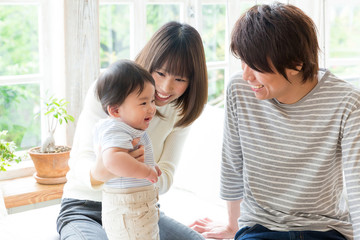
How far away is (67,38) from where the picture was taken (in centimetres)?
248

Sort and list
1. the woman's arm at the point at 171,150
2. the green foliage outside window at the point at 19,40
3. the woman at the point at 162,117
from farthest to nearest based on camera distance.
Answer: the green foliage outside window at the point at 19,40 → the woman's arm at the point at 171,150 → the woman at the point at 162,117

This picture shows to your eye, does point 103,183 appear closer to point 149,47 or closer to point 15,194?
point 149,47

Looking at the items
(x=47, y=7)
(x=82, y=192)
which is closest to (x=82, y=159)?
(x=82, y=192)

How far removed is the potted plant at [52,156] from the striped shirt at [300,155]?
3.09 ft

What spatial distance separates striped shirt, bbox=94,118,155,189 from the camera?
142 cm

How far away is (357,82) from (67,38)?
2218 mm

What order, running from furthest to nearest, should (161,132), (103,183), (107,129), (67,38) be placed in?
1. (67,38)
2. (161,132)
3. (103,183)
4. (107,129)

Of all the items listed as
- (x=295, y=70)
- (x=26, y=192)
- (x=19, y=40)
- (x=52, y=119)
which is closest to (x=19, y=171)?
(x=26, y=192)

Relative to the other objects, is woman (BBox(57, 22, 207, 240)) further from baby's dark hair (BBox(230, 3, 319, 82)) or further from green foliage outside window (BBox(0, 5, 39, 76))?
green foliage outside window (BBox(0, 5, 39, 76))

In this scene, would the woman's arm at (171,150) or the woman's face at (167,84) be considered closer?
the woman's face at (167,84)

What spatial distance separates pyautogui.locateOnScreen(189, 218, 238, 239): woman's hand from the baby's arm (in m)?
0.66

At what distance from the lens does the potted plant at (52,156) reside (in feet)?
7.77

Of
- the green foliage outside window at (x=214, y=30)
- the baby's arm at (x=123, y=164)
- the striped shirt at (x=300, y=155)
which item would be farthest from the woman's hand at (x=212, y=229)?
the green foliage outside window at (x=214, y=30)

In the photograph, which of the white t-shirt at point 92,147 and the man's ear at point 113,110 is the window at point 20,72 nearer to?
the white t-shirt at point 92,147
